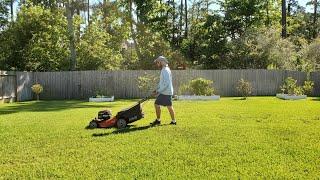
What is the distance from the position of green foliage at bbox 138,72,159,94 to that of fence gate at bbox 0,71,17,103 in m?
6.43

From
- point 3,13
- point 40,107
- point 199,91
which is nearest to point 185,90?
point 199,91

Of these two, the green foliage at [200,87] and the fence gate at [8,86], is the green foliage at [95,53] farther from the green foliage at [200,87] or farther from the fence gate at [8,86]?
the green foliage at [200,87]

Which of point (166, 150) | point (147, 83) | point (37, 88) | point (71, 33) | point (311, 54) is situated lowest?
point (166, 150)

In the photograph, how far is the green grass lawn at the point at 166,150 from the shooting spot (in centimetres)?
675

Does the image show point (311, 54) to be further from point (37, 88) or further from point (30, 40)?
point (30, 40)

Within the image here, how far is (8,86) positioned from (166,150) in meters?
17.2

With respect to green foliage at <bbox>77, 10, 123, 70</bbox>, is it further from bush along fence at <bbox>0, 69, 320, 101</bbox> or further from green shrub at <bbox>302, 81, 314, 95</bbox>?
green shrub at <bbox>302, 81, 314, 95</bbox>

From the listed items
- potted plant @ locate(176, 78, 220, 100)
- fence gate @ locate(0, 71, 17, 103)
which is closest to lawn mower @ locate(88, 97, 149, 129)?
potted plant @ locate(176, 78, 220, 100)

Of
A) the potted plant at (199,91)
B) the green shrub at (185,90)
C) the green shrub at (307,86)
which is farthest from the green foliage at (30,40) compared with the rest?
the green shrub at (307,86)

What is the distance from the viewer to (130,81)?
89.0ft

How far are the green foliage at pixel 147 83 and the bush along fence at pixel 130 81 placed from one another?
1.12 feet

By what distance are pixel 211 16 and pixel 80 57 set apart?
34.1 ft

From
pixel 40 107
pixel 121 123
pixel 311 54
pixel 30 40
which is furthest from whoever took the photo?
pixel 311 54

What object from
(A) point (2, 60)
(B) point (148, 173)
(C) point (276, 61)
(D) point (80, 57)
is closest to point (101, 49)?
(D) point (80, 57)
